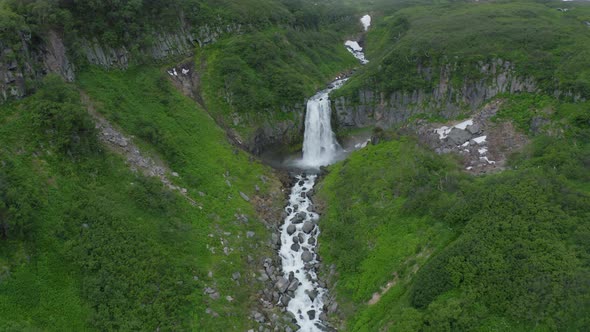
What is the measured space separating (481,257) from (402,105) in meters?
37.3

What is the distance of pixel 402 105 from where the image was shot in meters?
61.3

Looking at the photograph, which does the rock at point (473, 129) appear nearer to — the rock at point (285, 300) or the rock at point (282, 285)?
the rock at point (282, 285)

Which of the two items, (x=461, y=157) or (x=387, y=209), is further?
(x=461, y=157)

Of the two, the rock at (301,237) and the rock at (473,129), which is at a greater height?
the rock at (473,129)

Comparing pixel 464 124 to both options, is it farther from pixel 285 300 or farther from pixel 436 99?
pixel 285 300

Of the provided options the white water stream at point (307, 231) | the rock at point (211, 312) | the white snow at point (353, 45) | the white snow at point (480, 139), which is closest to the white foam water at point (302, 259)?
the white water stream at point (307, 231)

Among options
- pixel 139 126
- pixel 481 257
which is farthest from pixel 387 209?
Answer: pixel 139 126

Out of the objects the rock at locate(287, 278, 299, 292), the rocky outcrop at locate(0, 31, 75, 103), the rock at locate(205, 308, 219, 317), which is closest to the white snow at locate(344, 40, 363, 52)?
the rocky outcrop at locate(0, 31, 75, 103)

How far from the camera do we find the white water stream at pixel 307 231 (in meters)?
35.1

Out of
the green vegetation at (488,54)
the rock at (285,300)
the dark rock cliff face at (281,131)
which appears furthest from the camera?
the dark rock cliff face at (281,131)

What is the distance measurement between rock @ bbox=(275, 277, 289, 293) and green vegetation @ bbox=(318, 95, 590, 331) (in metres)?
4.94

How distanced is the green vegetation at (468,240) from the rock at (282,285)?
16.2ft

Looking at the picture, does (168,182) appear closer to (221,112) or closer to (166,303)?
(166,303)

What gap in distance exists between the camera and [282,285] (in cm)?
3631
